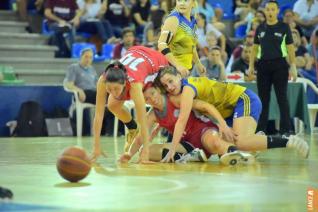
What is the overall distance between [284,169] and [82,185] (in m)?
2.26

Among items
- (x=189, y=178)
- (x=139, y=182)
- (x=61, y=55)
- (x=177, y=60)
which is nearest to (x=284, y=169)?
(x=189, y=178)

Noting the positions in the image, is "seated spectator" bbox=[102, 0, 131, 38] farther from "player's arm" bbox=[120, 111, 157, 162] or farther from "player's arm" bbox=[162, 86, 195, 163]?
"player's arm" bbox=[162, 86, 195, 163]

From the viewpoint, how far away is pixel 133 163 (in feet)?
27.8

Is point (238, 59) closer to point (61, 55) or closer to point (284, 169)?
point (61, 55)

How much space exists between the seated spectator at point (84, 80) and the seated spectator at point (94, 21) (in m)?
2.61

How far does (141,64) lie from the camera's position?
27.8ft

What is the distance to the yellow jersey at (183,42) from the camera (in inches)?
390

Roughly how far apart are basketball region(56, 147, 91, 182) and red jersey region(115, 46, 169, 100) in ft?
5.48

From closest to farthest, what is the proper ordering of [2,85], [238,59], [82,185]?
[82,185] < [2,85] < [238,59]

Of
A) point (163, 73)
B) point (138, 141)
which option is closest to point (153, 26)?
point (138, 141)

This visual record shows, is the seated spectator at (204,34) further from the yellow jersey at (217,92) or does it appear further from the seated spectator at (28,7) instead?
the yellow jersey at (217,92)

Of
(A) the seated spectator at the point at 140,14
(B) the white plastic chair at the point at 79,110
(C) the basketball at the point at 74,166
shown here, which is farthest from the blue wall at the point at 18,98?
(C) the basketball at the point at 74,166

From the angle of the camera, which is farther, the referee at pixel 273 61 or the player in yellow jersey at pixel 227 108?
the referee at pixel 273 61

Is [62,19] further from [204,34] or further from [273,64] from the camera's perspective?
[273,64]
